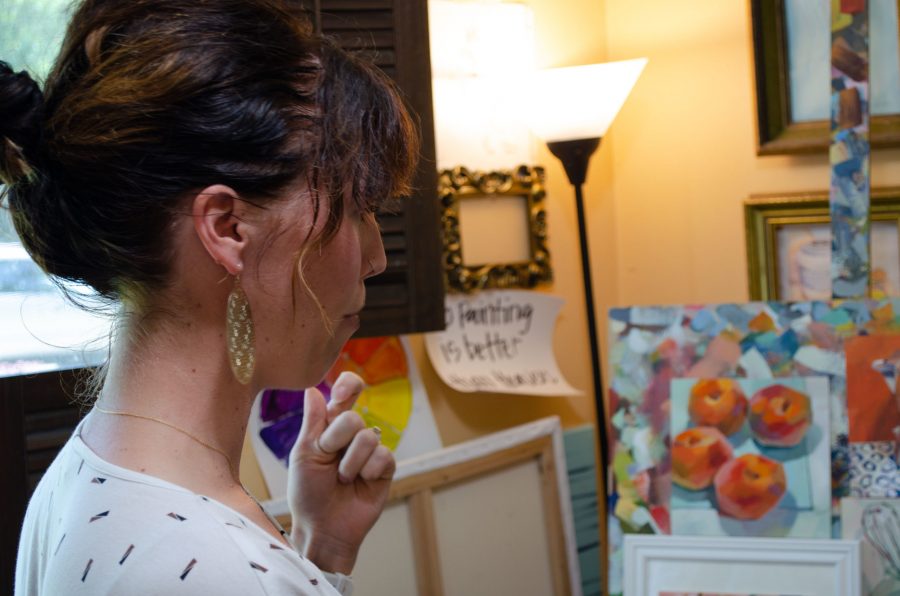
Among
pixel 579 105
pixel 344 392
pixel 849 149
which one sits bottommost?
pixel 344 392

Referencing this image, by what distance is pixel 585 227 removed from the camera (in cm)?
188

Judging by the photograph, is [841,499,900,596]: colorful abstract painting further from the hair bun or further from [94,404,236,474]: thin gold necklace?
the hair bun

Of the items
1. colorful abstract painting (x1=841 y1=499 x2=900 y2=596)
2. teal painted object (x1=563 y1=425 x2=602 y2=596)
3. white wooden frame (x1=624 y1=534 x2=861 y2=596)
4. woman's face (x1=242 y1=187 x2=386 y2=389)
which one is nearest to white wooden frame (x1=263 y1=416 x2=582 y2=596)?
teal painted object (x1=563 y1=425 x2=602 y2=596)

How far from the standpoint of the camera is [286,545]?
2.33ft

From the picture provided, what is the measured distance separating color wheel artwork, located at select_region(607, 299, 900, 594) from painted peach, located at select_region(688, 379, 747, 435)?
0.01m

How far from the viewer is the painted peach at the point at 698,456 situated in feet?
4.56

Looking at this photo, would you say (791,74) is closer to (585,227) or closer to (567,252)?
(585,227)

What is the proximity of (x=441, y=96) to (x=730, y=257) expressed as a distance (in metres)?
0.63

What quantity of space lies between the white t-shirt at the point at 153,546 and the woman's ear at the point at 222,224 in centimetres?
16

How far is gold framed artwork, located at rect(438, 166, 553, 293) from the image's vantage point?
1.86 m

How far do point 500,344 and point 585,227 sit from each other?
0.27 meters

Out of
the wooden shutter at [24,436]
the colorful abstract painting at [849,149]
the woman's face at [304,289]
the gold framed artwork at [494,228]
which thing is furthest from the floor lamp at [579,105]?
the woman's face at [304,289]

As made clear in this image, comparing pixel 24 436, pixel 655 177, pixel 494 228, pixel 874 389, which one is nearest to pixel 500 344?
pixel 494 228

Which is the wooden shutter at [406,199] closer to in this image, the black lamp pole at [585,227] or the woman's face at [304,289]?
the black lamp pole at [585,227]
